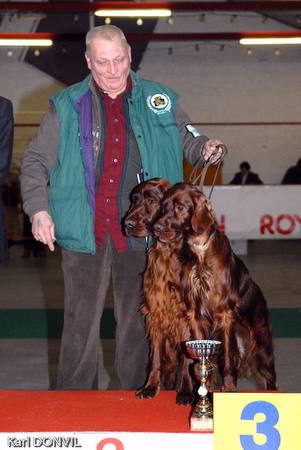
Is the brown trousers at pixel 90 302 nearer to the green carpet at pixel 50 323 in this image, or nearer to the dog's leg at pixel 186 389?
the dog's leg at pixel 186 389

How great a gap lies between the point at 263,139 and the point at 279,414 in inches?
434

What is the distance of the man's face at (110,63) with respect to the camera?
80.8 inches

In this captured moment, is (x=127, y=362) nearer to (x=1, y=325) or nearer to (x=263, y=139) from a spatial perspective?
(x=1, y=325)

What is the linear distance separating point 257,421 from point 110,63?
138cm

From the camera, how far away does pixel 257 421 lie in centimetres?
169

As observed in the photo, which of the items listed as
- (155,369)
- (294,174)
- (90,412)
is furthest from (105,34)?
(294,174)

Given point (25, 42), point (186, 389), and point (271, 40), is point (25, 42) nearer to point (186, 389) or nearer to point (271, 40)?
point (271, 40)

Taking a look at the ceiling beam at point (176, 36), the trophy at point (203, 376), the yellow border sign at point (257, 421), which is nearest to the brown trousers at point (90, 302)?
the trophy at point (203, 376)

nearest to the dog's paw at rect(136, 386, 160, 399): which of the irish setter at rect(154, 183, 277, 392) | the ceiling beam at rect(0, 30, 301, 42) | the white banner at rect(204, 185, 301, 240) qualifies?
the irish setter at rect(154, 183, 277, 392)

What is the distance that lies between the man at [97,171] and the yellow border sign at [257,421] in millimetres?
756

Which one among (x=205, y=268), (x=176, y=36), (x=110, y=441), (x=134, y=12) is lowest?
(x=110, y=441)

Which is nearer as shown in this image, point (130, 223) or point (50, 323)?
point (130, 223)

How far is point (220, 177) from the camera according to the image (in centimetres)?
1162

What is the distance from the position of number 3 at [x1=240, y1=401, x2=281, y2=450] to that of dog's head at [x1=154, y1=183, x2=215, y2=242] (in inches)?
24.2
